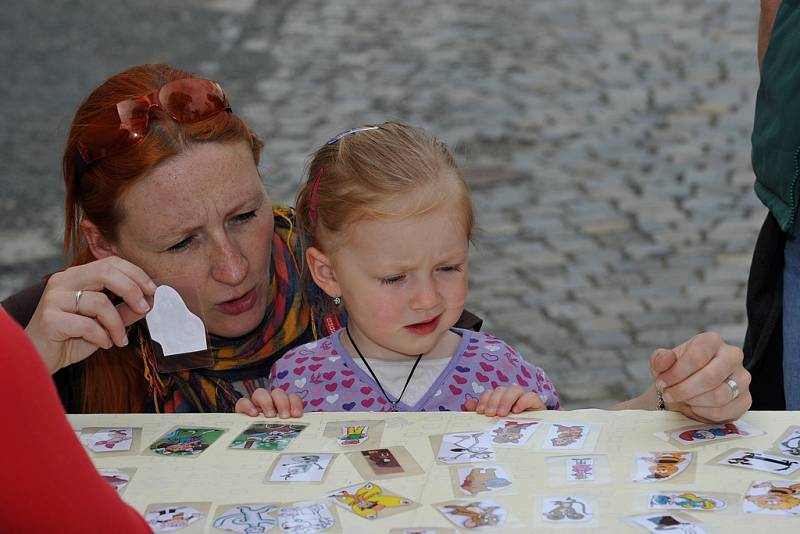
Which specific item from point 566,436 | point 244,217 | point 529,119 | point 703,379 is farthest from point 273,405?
point 529,119

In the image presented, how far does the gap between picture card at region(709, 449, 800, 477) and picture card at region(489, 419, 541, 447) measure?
34cm

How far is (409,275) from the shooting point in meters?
2.58

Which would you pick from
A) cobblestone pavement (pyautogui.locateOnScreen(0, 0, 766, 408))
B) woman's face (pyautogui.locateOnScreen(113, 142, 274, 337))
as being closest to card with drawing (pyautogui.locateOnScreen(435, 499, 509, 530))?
woman's face (pyautogui.locateOnScreen(113, 142, 274, 337))

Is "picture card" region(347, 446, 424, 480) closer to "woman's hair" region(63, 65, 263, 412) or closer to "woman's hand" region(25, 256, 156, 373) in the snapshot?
"woman's hand" region(25, 256, 156, 373)

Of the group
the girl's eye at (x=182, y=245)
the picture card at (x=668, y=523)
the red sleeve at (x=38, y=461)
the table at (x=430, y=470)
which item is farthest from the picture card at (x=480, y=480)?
the girl's eye at (x=182, y=245)

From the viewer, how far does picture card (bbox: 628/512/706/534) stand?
186 cm

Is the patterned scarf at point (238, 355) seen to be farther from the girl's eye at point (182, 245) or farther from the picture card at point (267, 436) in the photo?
the picture card at point (267, 436)

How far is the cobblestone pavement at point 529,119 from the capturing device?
5953mm

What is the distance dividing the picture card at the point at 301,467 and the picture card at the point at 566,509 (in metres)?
0.41

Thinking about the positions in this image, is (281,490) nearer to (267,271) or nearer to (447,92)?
(267,271)

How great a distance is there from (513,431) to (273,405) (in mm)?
515

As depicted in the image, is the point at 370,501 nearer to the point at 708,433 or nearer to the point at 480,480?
the point at 480,480

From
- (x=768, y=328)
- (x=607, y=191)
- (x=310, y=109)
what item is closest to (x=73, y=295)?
(x=768, y=328)

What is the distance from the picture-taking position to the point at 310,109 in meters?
8.95
